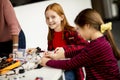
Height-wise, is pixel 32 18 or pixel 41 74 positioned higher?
pixel 32 18

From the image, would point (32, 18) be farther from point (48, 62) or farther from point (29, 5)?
point (48, 62)

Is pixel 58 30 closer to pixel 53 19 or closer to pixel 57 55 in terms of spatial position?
pixel 53 19

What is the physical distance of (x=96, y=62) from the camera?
148cm

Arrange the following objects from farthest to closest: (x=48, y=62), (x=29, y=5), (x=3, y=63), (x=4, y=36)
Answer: (x=29, y=5) → (x=4, y=36) → (x=3, y=63) → (x=48, y=62)

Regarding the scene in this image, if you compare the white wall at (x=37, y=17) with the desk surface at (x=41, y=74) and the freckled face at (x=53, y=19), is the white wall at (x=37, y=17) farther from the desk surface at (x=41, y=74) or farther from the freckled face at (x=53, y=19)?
the desk surface at (x=41, y=74)

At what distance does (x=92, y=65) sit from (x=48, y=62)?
11.3 inches

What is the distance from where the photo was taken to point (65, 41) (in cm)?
201

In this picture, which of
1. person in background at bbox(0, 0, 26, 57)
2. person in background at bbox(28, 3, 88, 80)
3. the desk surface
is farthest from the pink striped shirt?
the desk surface

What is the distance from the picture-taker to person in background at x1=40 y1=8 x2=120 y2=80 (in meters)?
1.46

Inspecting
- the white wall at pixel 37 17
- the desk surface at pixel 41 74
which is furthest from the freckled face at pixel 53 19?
the white wall at pixel 37 17

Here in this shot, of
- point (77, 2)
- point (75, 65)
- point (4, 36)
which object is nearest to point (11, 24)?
point (4, 36)

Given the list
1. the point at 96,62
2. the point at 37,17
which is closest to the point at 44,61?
the point at 96,62

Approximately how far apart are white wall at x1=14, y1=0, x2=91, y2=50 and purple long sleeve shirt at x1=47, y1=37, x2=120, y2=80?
2006 mm

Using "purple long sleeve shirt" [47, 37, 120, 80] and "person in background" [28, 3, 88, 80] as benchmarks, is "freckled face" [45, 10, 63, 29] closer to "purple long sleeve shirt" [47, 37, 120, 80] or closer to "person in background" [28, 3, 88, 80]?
"person in background" [28, 3, 88, 80]
